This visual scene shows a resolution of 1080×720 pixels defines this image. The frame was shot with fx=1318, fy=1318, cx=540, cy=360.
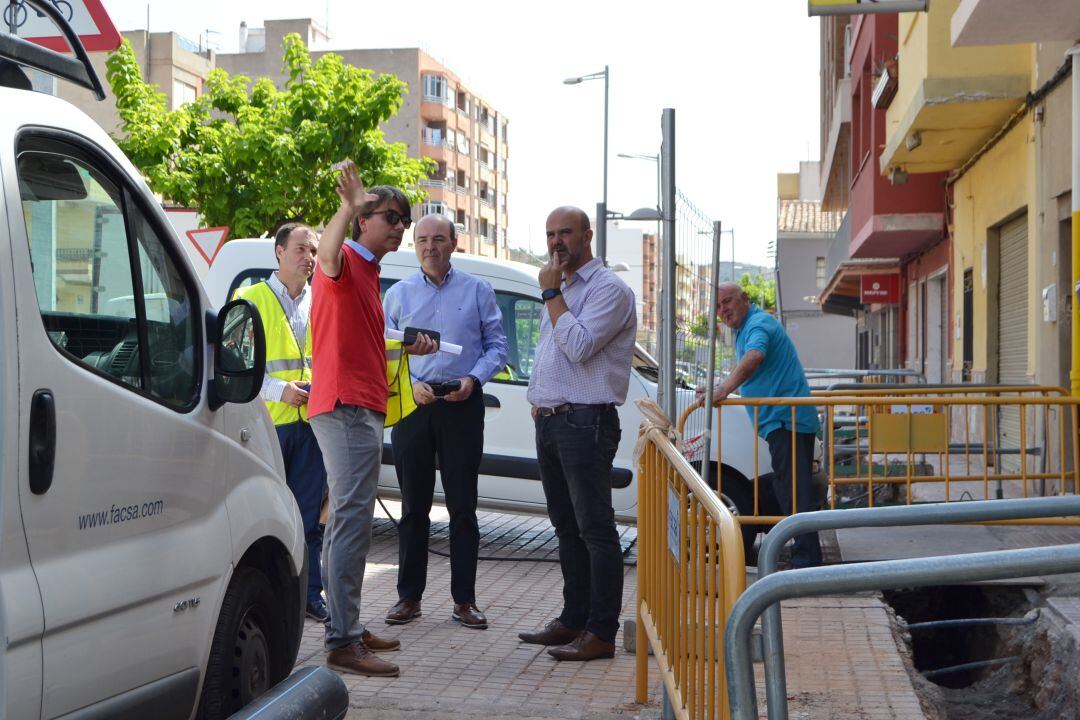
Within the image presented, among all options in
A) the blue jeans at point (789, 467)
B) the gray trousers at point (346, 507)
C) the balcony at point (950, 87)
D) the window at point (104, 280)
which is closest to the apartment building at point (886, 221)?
the balcony at point (950, 87)

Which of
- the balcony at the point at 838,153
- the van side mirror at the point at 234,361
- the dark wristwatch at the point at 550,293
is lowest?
the van side mirror at the point at 234,361

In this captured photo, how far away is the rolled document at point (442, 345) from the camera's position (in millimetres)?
6477

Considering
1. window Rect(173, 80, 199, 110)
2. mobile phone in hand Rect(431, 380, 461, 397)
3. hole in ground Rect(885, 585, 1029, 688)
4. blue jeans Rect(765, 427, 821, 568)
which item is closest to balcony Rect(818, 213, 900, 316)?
blue jeans Rect(765, 427, 821, 568)

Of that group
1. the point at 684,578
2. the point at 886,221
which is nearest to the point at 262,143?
the point at 886,221

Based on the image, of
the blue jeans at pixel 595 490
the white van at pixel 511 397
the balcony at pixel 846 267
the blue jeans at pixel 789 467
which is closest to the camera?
the blue jeans at pixel 595 490

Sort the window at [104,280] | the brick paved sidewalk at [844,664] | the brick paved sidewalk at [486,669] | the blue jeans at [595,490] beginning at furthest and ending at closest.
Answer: the blue jeans at [595,490], the brick paved sidewalk at [486,669], the brick paved sidewalk at [844,664], the window at [104,280]

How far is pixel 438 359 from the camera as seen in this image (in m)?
6.99

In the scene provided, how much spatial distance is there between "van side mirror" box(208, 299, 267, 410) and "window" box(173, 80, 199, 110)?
58.0 meters

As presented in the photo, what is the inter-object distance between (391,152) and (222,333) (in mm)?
27075

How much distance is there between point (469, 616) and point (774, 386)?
2911 millimetres

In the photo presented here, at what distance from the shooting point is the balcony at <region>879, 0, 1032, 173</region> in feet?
43.2

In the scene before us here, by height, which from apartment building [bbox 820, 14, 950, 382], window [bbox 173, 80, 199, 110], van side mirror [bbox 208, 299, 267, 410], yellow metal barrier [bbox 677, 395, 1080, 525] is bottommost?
yellow metal barrier [bbox 677, 395, 1080, 525]

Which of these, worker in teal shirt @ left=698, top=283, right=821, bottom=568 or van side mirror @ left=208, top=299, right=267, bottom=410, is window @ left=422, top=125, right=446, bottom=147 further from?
van side mirror @ left=208, top=299, right=267, bottom=410

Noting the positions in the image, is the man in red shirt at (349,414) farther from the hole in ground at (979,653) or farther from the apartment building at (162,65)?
the apartment building at (162,65)
